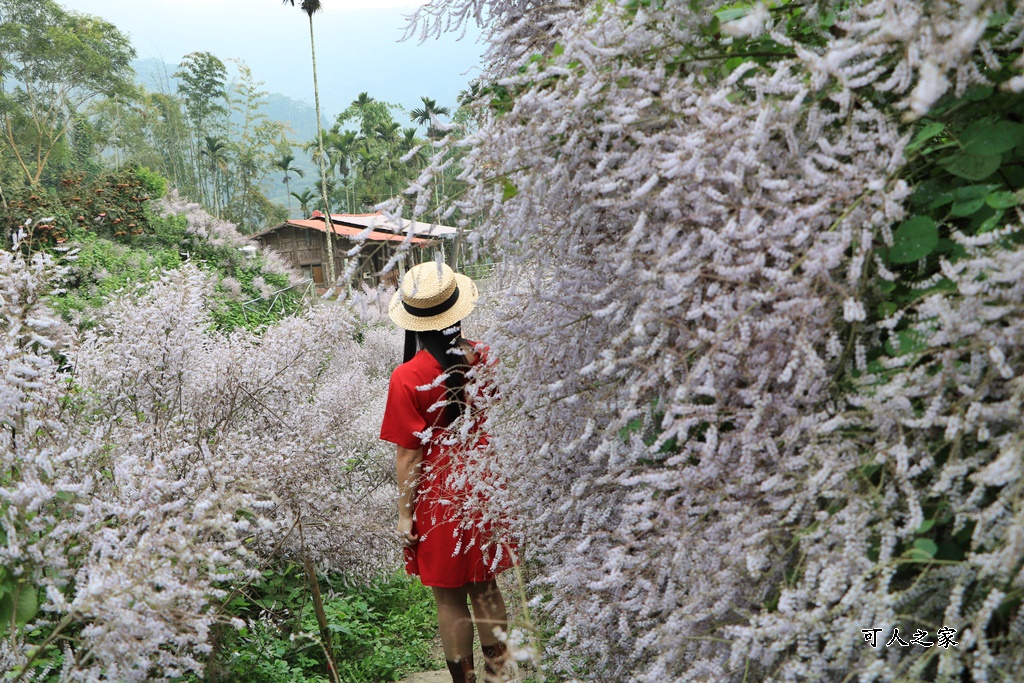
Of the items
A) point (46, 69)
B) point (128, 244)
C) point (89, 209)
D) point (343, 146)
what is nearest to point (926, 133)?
point (128, 244)

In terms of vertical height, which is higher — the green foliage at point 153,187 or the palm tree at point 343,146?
the palm tree at point 343,146

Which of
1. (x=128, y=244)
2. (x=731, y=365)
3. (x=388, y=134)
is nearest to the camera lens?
(x=731, y=365)

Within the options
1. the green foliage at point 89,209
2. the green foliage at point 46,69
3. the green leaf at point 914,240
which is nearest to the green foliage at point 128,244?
the green foliage at point 89,209

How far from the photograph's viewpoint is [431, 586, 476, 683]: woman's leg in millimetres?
4125

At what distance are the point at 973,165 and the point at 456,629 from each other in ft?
11.2

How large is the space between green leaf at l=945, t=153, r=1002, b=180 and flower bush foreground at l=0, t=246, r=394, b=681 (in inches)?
80.6

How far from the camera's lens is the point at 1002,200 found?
58.1 inches

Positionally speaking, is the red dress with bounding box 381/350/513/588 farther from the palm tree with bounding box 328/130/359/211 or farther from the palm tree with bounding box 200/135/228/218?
the palm tree with bounding box 200/135/228/218

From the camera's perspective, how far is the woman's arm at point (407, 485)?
4.03 metres

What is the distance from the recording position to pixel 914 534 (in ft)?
4.74

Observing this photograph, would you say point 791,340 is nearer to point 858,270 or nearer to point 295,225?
point 858,270

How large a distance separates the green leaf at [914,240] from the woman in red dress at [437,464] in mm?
2479

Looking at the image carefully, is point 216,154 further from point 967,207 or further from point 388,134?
point 967,207

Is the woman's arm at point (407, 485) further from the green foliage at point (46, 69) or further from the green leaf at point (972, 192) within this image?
the green foliage at point (46, 69)
